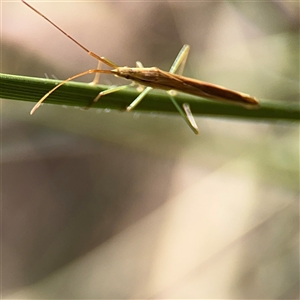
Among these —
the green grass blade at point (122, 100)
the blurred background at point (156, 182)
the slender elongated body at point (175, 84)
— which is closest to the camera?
the green grass blade at point (122, 100)

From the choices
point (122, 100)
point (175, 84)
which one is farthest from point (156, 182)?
point (122, 100)

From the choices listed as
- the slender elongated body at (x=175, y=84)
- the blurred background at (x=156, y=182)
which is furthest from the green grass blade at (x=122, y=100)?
the blurred background at (x=156, y=182)

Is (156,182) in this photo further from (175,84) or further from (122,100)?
(122,100)

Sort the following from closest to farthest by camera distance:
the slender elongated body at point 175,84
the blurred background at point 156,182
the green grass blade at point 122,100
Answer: the green grass blade at point 122,100
the slender elongated body at point 175,84
the blurred background at point 156,182

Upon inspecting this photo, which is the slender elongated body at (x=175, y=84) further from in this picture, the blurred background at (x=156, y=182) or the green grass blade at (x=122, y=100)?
the blurred background at (x=156, y=182)

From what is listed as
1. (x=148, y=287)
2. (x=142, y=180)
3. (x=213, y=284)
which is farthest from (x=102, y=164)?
(x=213, y=284)

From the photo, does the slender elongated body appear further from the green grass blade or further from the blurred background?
the blurred background

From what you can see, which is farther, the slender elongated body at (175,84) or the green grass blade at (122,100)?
the slender elongated body at (175,84)

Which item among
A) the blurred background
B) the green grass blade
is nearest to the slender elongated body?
the green grass blade
